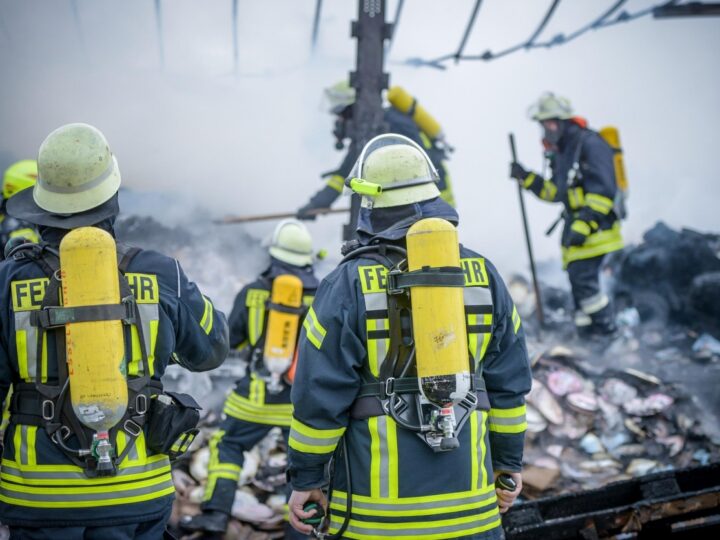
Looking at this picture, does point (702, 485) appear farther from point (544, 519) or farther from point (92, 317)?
point (92, 317)

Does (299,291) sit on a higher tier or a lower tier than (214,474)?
higher

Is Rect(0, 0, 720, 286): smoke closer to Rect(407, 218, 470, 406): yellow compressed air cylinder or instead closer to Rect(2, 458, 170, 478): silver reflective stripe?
Rect(2, 458, 170, 478): silver reflective stripe

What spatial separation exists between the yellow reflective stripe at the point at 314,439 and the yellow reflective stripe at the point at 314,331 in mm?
255

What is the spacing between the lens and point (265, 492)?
4629 mm

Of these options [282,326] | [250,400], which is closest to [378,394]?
[282,326]

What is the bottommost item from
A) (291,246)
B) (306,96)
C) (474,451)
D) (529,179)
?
(474,451)

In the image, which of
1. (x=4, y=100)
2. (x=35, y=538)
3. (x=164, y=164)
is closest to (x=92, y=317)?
(x=35, y=538)

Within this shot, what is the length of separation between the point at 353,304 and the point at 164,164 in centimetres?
513

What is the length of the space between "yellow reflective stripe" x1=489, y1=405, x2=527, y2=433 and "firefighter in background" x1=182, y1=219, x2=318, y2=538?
189cm

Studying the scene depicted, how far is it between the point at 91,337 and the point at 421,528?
111 cm

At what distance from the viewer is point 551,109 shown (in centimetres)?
635

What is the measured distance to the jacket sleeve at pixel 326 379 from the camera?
2021mm

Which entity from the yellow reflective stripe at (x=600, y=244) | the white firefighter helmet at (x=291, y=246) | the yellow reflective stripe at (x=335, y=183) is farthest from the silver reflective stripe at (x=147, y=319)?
the yellow reflective stripe at (x=600, y=244)

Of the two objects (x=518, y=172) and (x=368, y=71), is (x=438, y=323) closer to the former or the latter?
(x=368, y=71)
